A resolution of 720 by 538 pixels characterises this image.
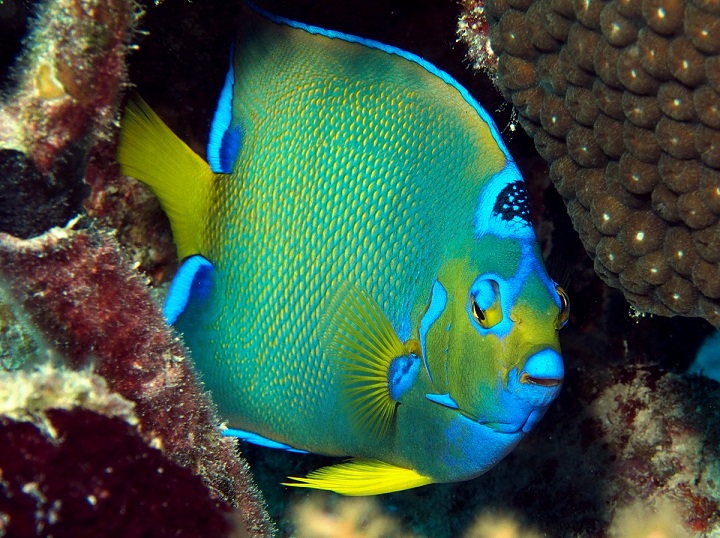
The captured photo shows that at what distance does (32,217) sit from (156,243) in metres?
0.99

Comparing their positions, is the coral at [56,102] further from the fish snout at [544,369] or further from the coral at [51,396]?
the fish snout at [544,369]

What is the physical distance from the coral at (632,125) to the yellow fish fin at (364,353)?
91 cm

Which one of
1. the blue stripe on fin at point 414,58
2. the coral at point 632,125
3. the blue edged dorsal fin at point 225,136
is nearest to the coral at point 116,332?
the blue edged dorsal fin at point 225,136

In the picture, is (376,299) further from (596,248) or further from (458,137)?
(596,248)

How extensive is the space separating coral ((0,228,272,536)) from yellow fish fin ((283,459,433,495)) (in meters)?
0.39

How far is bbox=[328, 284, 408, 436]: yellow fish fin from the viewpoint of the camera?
69.5 inches

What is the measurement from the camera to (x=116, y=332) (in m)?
1.51

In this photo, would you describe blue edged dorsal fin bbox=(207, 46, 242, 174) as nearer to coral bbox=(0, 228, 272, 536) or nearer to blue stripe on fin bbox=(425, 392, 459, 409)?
coral bbox=(0, 228, 272, 536)

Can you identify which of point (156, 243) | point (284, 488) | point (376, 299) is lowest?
point (284, 488)

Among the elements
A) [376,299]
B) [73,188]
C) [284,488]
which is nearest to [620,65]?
[376,299]

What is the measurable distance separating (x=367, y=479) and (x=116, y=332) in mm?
982

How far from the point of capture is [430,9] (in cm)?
252

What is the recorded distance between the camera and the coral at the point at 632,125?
1632 millimetres

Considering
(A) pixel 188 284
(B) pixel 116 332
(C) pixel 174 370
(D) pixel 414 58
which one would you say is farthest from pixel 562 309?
(A) pixel 188 284
